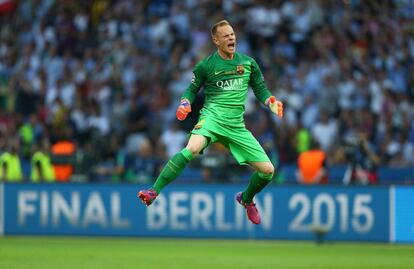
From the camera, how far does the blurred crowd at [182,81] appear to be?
24000 mm

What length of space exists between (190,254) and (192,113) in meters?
6.86

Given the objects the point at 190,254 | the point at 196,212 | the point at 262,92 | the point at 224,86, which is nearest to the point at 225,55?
the point at 224,86

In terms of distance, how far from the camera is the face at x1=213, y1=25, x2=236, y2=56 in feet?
45.5

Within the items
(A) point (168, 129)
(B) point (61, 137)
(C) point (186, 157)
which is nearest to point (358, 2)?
(A) point (168, 129)

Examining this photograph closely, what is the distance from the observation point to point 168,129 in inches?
971

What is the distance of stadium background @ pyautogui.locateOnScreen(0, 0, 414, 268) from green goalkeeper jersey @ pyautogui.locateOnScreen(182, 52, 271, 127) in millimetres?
6665

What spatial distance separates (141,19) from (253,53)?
10.5 ft

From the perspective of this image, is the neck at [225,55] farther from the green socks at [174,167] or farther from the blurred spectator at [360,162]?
the blurred spectator at [360,162]

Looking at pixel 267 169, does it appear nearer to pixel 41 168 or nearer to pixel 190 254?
pixel 190 254

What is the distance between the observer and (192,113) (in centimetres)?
2420

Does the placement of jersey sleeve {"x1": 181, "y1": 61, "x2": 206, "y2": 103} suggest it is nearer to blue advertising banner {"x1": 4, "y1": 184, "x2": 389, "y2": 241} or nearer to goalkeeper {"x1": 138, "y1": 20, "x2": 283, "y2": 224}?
goalkeeper {"x1": 138, "y1": 20, "x2": 283, "y2": 224}

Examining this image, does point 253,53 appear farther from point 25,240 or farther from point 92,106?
point 25,240

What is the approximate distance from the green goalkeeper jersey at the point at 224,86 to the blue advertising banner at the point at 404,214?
6597 mm

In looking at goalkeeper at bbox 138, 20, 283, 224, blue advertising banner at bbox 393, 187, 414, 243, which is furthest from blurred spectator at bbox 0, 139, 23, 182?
goalkeeper at bbox 138, 20, 283, 224
